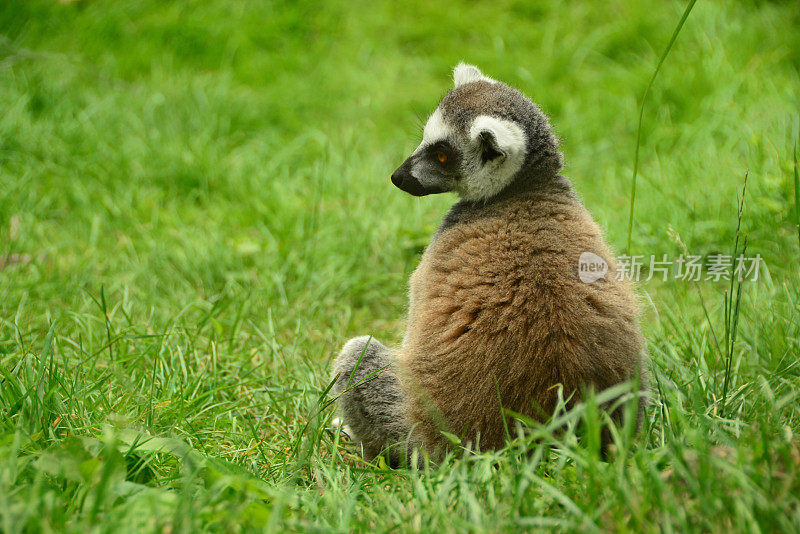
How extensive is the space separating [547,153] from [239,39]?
488cm

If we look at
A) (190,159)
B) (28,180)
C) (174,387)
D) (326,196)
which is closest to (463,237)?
(174,387)

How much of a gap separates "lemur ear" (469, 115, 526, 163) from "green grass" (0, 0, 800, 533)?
1.07m

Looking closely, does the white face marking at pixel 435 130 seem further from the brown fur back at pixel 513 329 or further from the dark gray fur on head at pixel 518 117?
the brown fur back at pixel 513 329

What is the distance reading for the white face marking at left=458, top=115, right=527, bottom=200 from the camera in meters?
2.73

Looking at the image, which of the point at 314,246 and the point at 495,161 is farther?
the point at 314,246

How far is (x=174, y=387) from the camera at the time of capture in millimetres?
2875

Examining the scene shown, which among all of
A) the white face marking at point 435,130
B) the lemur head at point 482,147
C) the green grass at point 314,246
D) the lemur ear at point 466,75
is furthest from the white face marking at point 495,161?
the green grass at point 314,246

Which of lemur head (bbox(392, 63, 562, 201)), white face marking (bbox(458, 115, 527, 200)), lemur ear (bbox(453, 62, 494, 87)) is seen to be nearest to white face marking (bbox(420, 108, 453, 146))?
lemur head (bbox(392, 63, 562, 201))

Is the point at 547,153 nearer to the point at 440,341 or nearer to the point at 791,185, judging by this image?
the point at 440,341

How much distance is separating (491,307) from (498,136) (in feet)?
2.50

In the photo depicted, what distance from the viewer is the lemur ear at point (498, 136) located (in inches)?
107

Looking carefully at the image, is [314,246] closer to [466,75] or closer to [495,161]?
[466,75]

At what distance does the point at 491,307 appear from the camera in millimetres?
2398

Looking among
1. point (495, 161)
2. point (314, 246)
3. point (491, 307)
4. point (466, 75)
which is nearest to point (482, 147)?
point (495, 161)
